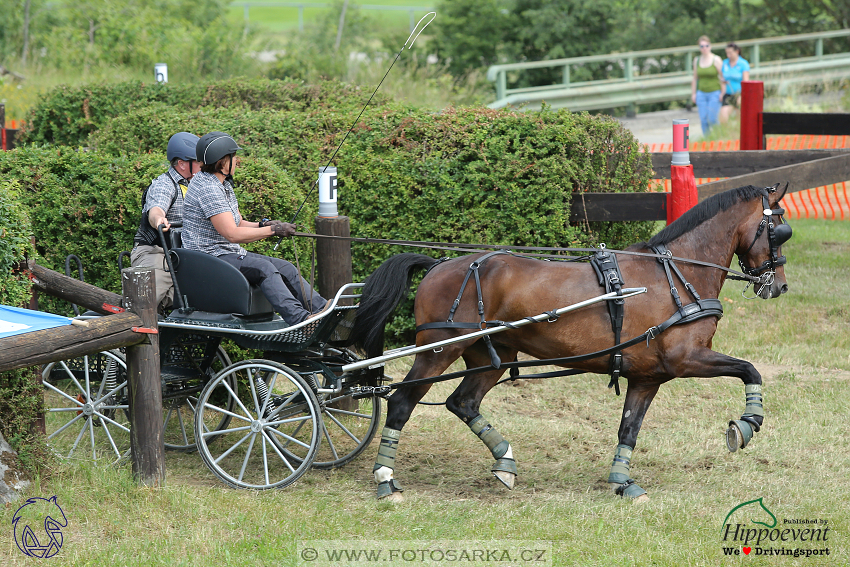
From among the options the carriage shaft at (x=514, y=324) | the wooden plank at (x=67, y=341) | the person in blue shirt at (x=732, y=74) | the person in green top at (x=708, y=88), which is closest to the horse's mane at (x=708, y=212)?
the carriage shaft at (x=514, y=324)

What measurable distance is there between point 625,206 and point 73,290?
14.1 ft

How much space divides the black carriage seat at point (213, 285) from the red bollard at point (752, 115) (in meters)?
7.31

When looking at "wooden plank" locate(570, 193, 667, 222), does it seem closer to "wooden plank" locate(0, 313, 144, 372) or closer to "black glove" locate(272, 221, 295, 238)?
"black glove" locate(272, 221, 295, 238)

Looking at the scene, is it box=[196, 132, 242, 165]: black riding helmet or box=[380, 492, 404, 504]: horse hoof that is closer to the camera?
box=[380, 492, 404, 504]: horse hoof

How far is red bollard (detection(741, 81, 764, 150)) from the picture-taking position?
10.4 m

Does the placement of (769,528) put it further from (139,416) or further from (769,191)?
(139,416)

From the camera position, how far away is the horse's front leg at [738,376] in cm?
483

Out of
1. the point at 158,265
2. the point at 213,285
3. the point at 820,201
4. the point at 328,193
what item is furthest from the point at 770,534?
the point at 820,201

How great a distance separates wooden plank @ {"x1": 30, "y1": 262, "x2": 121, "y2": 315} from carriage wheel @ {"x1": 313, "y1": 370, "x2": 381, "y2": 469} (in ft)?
4.70

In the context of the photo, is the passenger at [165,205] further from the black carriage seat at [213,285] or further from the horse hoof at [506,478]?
the horse hoof at [506,478]

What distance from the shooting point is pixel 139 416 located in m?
5.12

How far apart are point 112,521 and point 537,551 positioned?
2.25m

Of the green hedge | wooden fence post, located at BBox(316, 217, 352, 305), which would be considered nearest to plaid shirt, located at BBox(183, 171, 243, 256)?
wooden fence post, located at BBox(316, 217, 352, 305)

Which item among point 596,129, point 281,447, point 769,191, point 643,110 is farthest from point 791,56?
point 281,447
